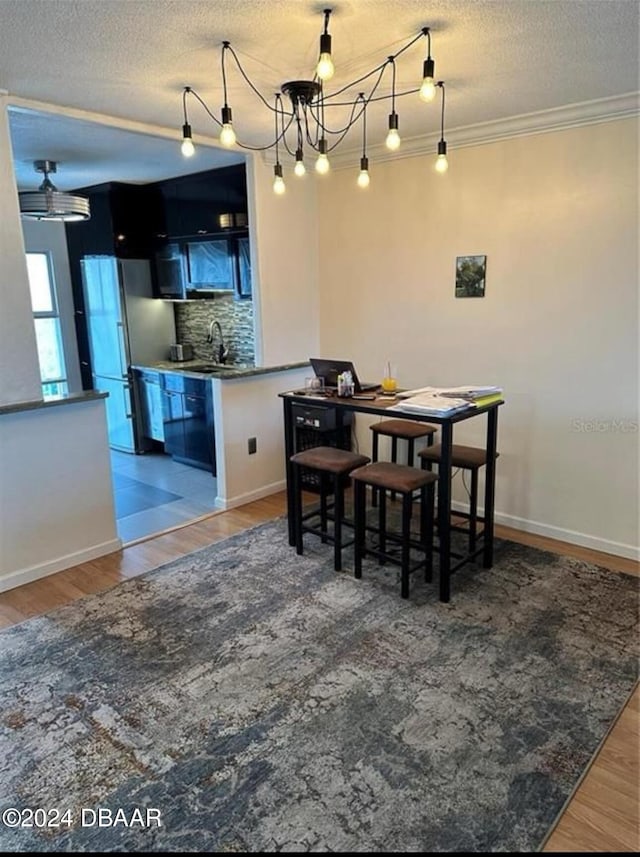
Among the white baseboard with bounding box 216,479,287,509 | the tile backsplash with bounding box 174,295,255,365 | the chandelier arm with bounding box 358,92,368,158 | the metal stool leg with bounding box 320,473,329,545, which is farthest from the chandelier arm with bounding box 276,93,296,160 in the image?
the white baseboard with bounding box 216,479,287,509

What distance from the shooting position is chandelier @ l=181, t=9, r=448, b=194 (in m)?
2.21

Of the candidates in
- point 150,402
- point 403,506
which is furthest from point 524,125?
point 150,402

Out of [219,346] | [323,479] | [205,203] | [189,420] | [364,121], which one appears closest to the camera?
[364,121]

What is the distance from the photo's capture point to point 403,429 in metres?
3.71

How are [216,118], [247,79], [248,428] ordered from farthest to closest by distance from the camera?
1. [248,428]
2. [216,118]
3. [247,79]

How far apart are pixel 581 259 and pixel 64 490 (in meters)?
3.27

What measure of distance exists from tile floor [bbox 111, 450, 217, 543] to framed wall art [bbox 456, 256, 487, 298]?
238 centimetres

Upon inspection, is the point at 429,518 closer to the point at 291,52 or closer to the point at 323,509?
the point at 323,509

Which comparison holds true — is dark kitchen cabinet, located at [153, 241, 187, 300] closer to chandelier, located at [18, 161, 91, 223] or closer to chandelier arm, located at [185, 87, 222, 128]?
chandelier, located at [18, 161, 91, 223]

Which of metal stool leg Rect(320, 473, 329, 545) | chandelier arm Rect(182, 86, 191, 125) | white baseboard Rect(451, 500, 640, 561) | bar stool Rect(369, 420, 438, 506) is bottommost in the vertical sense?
white baseboard Rect(451, 500, 640, 561)

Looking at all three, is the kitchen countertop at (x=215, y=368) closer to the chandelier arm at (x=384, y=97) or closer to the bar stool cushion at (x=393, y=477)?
the bar stool cushion at (x=393, y=477)

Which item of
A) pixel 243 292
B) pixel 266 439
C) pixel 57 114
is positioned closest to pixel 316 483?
pixel 266 439

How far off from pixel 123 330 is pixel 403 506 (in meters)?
3.66

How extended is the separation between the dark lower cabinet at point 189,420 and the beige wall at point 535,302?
1.59 m
